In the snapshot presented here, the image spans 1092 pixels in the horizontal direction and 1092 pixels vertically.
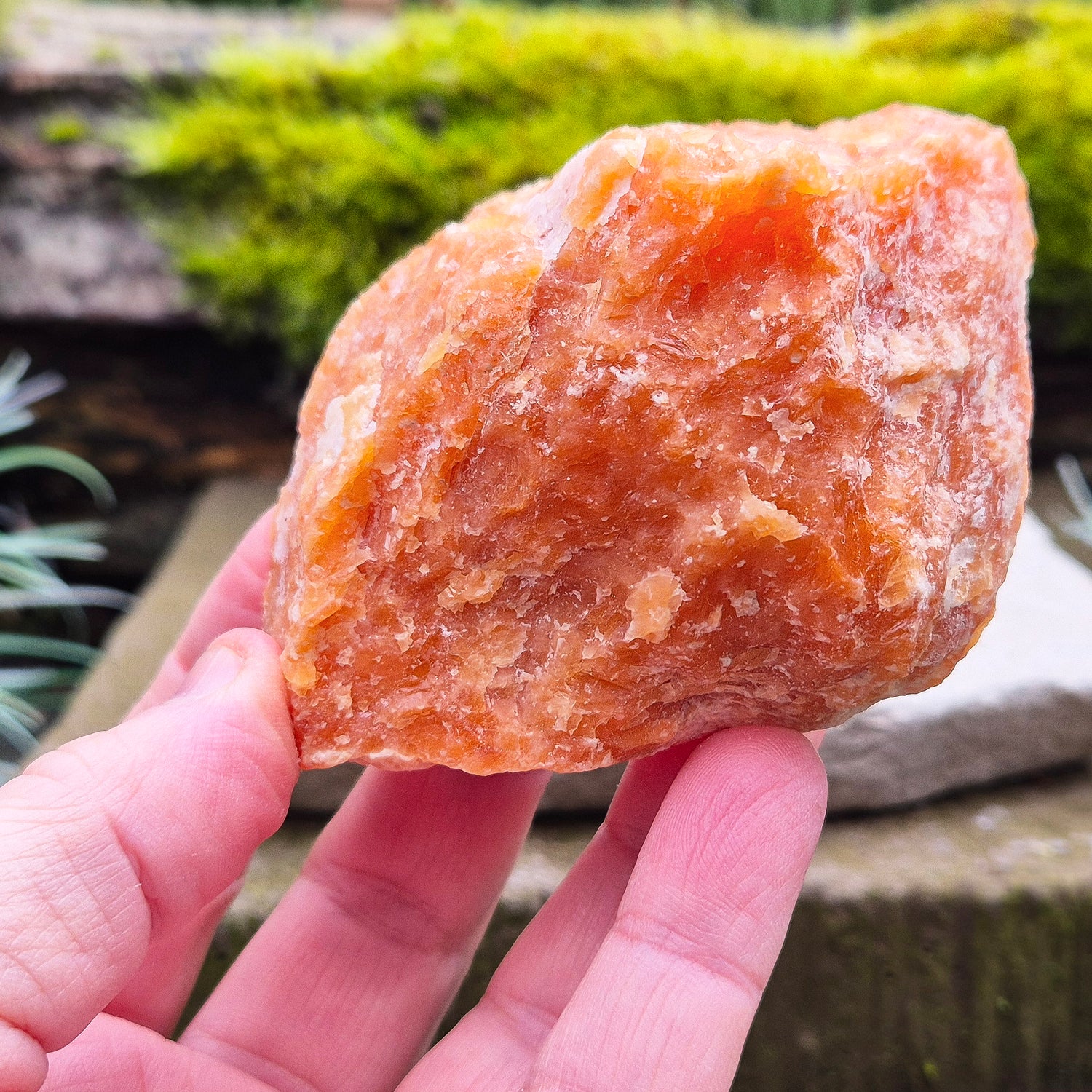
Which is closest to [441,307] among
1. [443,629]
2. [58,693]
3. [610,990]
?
[443,629]

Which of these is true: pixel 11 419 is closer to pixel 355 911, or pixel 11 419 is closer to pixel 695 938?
pixel 355 911

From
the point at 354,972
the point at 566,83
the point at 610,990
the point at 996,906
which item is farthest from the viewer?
the point at 566,83

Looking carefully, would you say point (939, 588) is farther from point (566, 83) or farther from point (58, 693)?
point (58, 693)

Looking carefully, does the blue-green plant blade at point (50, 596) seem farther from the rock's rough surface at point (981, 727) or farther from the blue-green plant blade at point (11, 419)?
the rock's rough surface at point (981, 727)

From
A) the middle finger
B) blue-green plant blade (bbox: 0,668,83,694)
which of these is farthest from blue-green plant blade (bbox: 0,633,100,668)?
the middle finger

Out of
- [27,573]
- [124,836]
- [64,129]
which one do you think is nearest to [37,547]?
[27,573]

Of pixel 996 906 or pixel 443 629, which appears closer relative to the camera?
pixel 443 629

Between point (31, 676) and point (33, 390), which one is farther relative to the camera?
point (33, 390)
